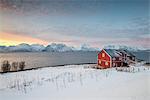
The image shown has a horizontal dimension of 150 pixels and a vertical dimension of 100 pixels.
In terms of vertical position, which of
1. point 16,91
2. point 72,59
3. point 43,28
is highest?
point 43,28

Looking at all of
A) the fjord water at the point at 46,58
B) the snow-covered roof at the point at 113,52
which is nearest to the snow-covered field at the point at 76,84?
the fjord water at the point at 46,58

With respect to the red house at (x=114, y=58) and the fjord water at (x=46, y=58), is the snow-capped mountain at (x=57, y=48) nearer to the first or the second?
the fjord water at (x=46, y=58)

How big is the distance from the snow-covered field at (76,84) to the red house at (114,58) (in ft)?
0.27

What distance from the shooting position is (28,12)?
314 centimetres

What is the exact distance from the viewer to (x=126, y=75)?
122 inches

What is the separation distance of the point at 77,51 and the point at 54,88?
498 mm

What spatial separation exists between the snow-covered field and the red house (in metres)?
0.08

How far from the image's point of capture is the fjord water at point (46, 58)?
2947 mm

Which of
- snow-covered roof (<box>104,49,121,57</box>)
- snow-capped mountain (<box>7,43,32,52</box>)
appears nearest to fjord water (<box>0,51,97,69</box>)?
snow-capped mountain (<box>7,43,32,52</box>)

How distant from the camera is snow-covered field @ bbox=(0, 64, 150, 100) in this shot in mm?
2979

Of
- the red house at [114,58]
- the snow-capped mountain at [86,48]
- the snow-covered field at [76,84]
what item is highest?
the snow-capped mountain at [86,48]

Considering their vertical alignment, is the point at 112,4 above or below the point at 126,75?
above

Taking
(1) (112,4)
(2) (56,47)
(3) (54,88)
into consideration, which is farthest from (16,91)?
(1) (112,4)

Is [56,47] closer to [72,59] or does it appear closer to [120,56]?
[72,59]
